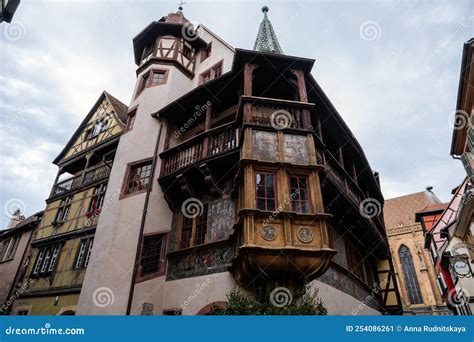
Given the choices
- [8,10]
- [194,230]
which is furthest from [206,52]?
[8,10]

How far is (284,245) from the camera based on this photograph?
7.10 m

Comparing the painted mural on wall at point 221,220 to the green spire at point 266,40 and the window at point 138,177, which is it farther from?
the green spire at point 266,40

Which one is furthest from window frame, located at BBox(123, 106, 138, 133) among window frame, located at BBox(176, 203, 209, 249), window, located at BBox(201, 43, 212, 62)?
window frame, located at BBox(176, 203, 209, 249)

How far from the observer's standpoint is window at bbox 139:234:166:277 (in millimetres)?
10031

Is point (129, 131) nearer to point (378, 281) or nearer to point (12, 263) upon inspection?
point (12, 263)

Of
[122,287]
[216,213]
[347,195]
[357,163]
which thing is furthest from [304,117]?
[122,287]

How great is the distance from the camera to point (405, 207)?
39.8 metres

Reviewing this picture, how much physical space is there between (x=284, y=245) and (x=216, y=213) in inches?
123

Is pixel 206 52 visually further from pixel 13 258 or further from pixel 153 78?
pixel 13 258

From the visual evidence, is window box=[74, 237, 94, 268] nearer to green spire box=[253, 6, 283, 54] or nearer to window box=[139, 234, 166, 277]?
window box=[139, 234, 166, 277]

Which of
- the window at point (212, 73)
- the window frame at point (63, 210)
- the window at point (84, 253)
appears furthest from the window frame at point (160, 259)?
the window at point (212, 73)

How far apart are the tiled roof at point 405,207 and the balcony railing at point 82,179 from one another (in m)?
34.6

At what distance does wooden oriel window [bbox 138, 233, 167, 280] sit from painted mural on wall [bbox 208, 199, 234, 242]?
2.07 meters

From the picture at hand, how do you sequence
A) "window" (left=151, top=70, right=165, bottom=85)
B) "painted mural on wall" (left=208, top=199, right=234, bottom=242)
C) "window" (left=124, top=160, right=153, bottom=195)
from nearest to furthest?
"painted mural on wall" (left=208, top=199, right=234, bottom=242)
"window" (left=124, top=160, right=153, bottom=195)
"window" (left=151, top=70, right=165, bottom=85)
